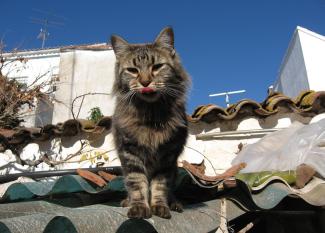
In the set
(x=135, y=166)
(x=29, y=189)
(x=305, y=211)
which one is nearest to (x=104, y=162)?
(x=29, y=189)

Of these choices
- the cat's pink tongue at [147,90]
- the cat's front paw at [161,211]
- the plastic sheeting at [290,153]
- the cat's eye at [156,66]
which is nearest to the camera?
the cat's front paw at [161,211]

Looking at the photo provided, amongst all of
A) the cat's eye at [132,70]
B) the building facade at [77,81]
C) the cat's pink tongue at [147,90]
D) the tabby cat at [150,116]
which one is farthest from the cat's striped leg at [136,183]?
the building facade at [77,81]

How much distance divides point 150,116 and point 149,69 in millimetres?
366

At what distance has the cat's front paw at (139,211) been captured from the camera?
1740 mm

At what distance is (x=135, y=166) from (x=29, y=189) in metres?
0.92

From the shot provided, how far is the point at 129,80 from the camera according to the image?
269 centimetres

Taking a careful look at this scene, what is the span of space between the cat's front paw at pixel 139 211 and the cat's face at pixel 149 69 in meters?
0.90

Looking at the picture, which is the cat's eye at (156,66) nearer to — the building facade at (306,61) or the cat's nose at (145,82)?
the cat's nose at (145,82)

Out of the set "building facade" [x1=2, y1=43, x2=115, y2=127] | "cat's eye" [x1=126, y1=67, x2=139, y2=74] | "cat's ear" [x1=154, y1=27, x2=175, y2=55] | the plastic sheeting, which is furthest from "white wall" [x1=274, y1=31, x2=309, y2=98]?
"cat's eye" [x1=126, y1=67, x2=139, y2=74]

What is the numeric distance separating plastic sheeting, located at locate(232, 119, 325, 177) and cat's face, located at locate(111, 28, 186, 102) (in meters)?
1.15

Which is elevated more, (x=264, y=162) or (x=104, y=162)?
(x=104, y=162)

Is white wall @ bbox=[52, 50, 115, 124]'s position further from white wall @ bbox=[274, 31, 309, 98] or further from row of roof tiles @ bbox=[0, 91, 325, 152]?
white wall @ bbox=[274, 31, 309, 98]

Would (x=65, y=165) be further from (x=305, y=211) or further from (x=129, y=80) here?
(x=305, y=211)

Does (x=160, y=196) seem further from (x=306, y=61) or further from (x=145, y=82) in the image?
(x=306, y=61)
